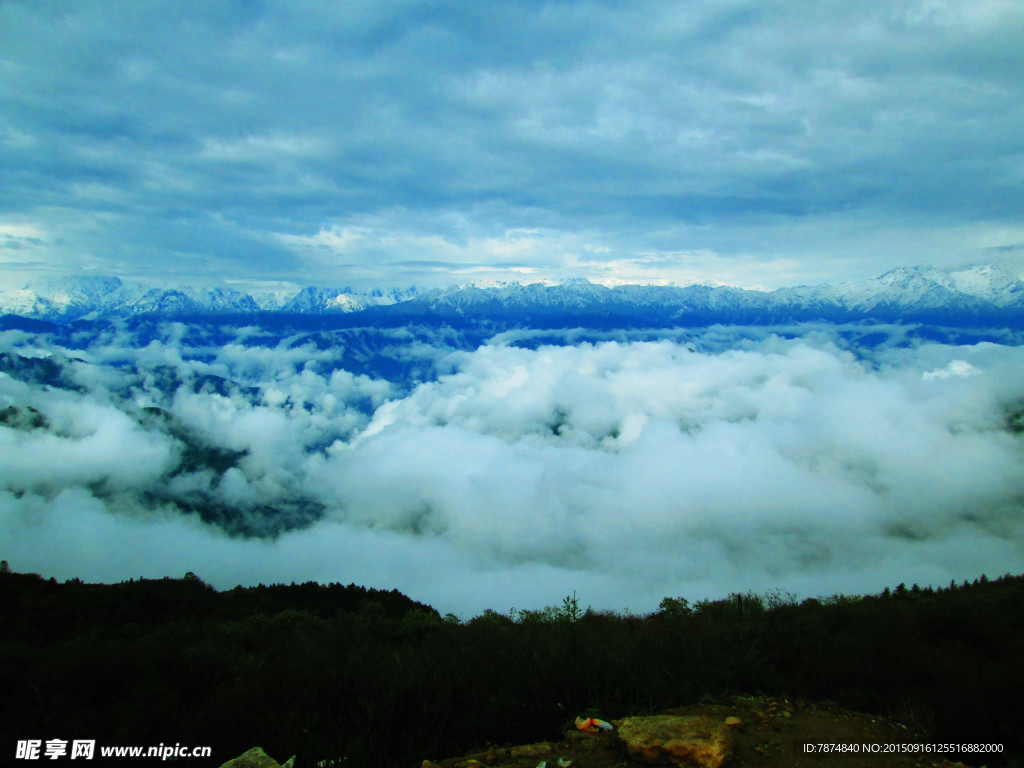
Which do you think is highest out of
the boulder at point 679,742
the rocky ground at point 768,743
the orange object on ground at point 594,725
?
the boulder at point 679,742

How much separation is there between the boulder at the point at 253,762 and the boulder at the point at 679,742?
17.4 ft

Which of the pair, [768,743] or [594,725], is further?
[594,725]

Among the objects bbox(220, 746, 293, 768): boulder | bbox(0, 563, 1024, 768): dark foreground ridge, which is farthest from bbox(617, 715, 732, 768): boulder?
bbox(220, 746, 293, 768): boulder

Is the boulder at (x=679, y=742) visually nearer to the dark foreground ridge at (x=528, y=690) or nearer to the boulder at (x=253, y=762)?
the dark foreground ridge at (x=528, y=690)

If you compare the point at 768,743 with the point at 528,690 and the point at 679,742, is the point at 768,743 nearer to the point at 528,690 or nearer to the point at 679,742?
the point at 679,742

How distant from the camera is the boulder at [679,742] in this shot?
23.3 feet

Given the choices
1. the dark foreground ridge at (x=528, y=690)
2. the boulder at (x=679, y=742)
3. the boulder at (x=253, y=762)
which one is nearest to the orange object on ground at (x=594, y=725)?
the dark foreground ridge at (x=528, y=690)

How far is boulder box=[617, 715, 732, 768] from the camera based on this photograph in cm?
711

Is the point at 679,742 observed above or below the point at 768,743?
above

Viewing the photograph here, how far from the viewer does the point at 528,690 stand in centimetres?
→ 973

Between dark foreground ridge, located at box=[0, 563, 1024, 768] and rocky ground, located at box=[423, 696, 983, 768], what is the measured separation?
0.15 feet

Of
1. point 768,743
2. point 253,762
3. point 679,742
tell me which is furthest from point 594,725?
point 253,762

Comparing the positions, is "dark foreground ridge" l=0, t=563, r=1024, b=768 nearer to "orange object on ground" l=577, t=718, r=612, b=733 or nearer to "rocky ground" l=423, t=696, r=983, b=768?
"rocky ground" l=423, t=696, r=983, b=768

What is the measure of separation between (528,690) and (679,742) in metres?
3.45
